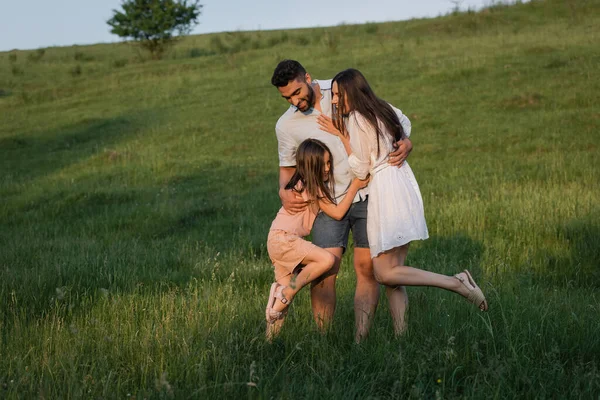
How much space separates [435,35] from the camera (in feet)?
97.7

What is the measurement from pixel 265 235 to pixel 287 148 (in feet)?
13.2

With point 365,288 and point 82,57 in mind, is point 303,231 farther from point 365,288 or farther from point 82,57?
point 82,57

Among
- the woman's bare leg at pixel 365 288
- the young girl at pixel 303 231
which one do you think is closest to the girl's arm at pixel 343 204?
the young girl at pixel 303 231

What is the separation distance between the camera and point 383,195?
4.43m

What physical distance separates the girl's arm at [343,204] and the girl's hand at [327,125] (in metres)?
0.34

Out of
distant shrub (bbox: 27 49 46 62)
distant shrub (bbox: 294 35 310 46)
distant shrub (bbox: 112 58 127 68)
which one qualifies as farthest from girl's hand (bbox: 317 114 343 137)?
distant shrub (bbox: 27 49 46 62)

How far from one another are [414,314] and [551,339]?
981 millimetres

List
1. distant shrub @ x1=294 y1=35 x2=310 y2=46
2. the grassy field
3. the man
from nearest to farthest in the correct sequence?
1. the grassy field
2. the man
3. distant shrub @ x1=294 y1=35 x2=310 y2=46

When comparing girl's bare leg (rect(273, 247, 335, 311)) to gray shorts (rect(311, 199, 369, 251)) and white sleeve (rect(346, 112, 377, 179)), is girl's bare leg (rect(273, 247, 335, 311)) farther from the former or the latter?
white sleeve (rect(346, 112, 377, 179))

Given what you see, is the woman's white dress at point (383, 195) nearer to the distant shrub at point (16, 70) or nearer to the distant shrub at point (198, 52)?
the distant shrub at point (198, 52)

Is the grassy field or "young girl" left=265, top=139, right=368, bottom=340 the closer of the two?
the grassy field

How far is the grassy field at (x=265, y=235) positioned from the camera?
366 centimetres

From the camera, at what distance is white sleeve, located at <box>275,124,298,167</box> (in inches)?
189

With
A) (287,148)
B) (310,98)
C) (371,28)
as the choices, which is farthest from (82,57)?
(310,98)
